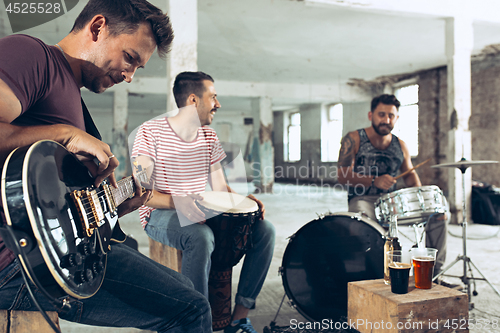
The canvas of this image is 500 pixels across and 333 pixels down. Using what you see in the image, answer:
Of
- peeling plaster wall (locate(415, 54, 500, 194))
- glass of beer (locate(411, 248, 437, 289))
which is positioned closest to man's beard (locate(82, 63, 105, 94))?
glass of beer (locate(411, 248, 437, 289))

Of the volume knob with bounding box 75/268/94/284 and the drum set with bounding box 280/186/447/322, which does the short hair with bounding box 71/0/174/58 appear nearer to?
the volume knob with bounding box 75/268/94/284

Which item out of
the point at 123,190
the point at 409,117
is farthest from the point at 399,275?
the point at 409,117

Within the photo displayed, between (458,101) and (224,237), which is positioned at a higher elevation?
(458,101)

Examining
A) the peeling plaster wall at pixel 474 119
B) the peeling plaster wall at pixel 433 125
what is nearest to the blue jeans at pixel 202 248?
the peeling plaster wall at pixel 474 119

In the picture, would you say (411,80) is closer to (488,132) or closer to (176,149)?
(488,132)

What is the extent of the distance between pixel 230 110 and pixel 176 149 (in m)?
14.4

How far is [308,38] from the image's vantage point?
7.04 metres

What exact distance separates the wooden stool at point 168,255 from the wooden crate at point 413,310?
1.07 meters

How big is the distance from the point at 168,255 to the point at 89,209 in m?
1.28

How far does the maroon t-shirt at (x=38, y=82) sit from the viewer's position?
0.90 meters

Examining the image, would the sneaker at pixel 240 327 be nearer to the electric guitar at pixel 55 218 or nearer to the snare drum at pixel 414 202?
the electric guitar at pixel 55 218

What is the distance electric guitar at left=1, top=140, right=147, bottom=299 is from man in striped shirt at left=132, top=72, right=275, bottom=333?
80cm

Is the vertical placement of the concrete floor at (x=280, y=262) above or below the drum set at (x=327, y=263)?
below

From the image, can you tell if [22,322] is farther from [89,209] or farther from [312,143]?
[312,143]
